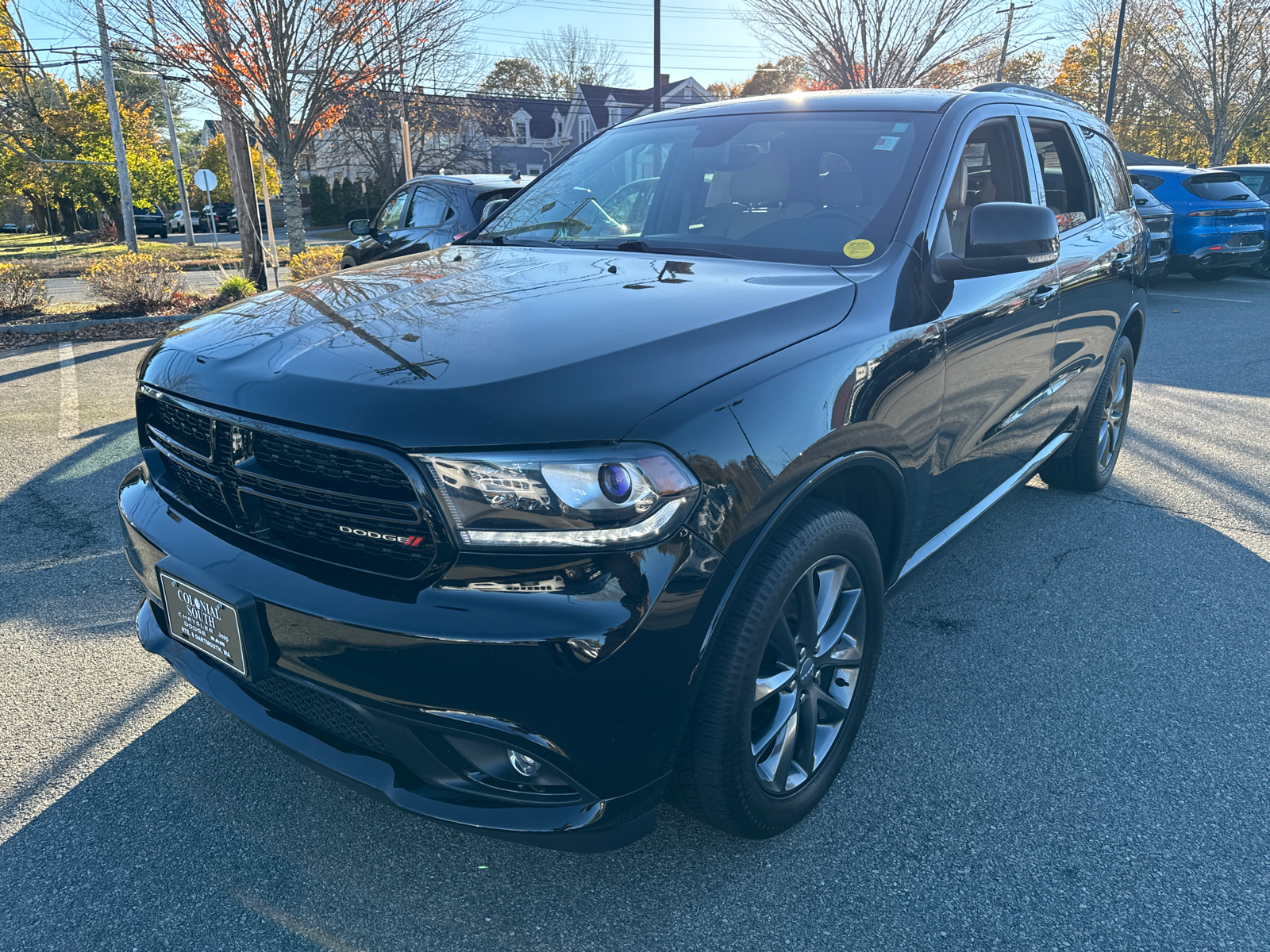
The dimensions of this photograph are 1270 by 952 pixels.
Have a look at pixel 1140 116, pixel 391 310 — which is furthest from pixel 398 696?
pixel 1140 116

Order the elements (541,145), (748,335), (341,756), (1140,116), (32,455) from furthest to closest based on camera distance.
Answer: (541,145) → (1140,116) → (32,455) → (748,335) → (341,756)

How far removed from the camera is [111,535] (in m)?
4.15

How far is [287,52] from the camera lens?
35.9 feet

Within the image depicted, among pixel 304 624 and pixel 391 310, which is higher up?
pixel 391 310

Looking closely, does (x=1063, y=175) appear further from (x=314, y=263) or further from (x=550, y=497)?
(x=314, y=263)

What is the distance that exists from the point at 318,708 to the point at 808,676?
3.84 ft

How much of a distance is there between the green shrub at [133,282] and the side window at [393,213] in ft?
9.74

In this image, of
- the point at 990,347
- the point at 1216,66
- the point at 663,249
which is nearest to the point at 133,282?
the point at 663,249

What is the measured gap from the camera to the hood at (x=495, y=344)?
67.4 inches

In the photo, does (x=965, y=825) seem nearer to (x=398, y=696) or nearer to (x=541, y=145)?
(x=398, y=696)

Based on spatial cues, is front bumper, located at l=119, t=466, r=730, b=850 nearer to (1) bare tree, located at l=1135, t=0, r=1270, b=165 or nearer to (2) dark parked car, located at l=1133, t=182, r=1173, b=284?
(2) dark parked car, located at l=1133, t=182, r=1173, b=284

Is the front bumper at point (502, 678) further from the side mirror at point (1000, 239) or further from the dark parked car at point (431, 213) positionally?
the dark parked car at point (431, 213)

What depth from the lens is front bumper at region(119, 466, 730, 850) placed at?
5.42ft

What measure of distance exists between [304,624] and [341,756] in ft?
1.00
